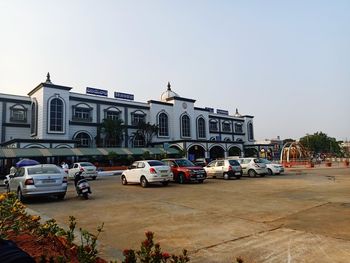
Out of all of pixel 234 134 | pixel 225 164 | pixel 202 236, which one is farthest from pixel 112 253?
pixel 234 134

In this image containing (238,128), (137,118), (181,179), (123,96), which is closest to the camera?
(181,179)

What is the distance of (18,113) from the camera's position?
44719 millimetres

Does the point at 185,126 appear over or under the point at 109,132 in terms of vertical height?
over

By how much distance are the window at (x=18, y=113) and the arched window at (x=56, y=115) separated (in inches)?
197

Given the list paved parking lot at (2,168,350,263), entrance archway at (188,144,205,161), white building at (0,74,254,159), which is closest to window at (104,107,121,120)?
white building at (0,74,254,159)

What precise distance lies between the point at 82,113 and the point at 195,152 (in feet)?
68.8

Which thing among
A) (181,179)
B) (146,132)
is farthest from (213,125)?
(181,179)

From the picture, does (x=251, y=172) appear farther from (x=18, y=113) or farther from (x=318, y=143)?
(x=318, y=143)

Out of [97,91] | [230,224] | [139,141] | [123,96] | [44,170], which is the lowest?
[230,224]

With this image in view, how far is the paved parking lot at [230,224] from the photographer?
5.31m

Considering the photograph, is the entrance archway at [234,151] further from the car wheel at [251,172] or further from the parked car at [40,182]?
the parked car at [40,182]

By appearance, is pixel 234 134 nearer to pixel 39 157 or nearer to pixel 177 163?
pixel 39 157

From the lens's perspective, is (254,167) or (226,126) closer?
(254,167)

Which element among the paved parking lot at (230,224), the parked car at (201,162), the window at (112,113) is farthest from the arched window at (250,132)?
the paved parking lot at (230,224)
